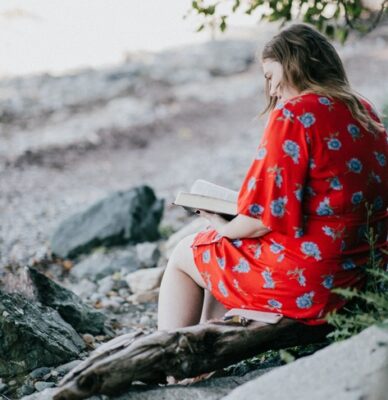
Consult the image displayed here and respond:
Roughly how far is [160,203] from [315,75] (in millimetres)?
4037

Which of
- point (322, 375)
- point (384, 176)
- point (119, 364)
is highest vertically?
point (384, 176)

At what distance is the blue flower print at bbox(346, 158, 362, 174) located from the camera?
2.81m

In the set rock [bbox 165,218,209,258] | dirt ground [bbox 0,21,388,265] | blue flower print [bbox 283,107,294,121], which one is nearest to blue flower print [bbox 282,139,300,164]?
blue flower print [bbox 283,107,294,121]

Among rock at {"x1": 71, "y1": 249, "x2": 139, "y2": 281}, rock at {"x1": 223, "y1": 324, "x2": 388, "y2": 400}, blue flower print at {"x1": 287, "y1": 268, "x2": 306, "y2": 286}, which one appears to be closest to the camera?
rock at {"x1": 223, "y1": 324, "x2": 388, "y2": 400}

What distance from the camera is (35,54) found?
17.5 metres

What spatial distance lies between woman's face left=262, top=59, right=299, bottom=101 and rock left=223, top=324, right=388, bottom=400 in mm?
1175

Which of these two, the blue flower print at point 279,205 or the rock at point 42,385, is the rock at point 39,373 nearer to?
the rock at point 42,385

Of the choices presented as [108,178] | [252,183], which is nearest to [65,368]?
[252,183]

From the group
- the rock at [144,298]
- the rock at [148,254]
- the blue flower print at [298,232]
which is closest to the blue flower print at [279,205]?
the blue flower print at [298,232]

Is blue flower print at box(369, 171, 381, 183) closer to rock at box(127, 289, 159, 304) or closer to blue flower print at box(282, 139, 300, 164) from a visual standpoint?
blue flower print at box(282, 139, 300, 164)

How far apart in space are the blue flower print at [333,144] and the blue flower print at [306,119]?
12 centimetres

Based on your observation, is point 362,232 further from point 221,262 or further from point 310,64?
point 310,64

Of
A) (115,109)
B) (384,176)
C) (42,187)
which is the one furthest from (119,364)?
(115,109)

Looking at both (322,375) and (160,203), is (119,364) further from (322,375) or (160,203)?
(160,203)
